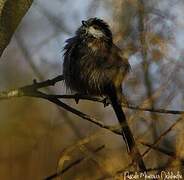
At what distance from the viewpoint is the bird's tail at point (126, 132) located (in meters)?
2.15

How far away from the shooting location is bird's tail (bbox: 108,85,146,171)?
7.06 ft

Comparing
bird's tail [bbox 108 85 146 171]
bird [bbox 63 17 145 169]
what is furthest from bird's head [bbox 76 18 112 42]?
bird's tail [bbox 108 85 146 171]

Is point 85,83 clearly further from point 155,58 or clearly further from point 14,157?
point 155,58

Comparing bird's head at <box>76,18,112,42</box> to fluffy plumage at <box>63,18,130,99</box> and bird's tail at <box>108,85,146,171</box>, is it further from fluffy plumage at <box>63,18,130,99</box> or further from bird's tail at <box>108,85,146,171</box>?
bird's tail at <box>108,85,146,171</box>

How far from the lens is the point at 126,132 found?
2576 mm

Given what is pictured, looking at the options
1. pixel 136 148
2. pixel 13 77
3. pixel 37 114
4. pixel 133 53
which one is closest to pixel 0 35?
pixel 133 53

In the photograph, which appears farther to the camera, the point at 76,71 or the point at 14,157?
the point at 76,71

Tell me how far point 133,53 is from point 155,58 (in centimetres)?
9

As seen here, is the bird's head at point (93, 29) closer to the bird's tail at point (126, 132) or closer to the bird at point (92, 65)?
the bird at point (92, 65)

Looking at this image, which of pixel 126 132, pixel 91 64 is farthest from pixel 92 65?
pixel 126 132

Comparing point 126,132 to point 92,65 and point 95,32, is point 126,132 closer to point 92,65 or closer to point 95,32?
point 92,65

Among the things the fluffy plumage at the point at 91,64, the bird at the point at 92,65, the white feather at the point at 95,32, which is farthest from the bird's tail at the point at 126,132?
the white feather at the point at 95,32

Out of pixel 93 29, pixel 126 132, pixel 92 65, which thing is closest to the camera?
pixel 126 132

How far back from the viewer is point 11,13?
7.71 ft
